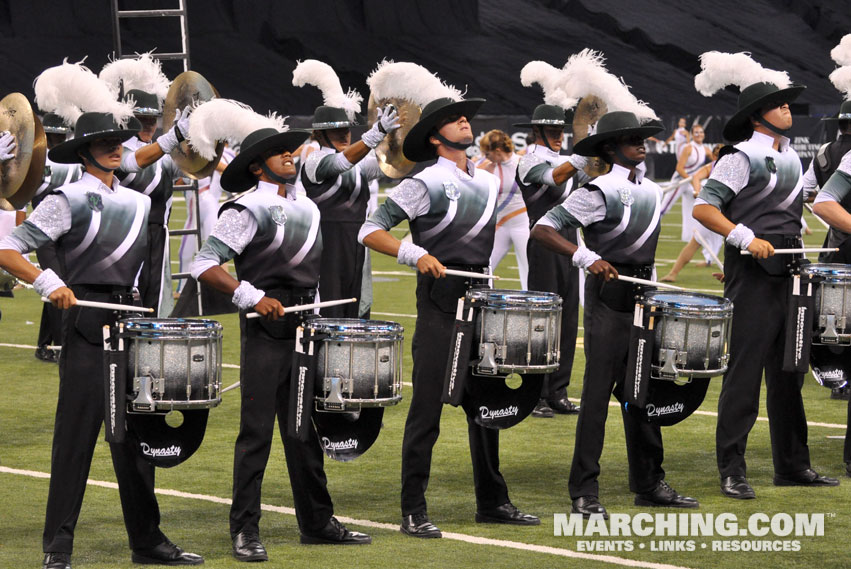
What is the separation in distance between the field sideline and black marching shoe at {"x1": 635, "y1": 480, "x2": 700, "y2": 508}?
8cm

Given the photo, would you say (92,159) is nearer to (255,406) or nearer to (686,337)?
(255,406)

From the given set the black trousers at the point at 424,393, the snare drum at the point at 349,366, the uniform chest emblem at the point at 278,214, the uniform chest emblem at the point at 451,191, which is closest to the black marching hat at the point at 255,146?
the uniform chest emblem at the point at 278,214

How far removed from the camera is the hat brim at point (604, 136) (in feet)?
24.4

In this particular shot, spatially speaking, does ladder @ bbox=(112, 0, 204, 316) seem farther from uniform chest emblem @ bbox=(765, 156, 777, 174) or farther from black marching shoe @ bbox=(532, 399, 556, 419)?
uniform chest emblem @ bbox=(765, 156, 777, 174)

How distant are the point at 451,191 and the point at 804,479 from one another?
263 centimetres

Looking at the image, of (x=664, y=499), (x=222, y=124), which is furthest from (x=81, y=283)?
(x=664, y=499)

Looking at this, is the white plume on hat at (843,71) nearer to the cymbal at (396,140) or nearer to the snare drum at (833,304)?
the snare drum at (833,304)

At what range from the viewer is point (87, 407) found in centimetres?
641

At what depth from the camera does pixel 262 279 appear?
6.67 metres

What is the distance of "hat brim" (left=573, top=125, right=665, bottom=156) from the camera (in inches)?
293

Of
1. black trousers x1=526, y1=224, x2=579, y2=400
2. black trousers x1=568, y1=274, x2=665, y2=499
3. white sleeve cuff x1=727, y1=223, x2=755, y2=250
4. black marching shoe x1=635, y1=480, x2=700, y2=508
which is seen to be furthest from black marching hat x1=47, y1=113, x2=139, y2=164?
black trousers x1=526, y1=224, x2=579, y2=400

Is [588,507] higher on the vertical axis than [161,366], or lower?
lower

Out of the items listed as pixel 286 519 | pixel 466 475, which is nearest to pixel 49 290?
pixel 286 519

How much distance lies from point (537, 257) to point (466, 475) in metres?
2.51
